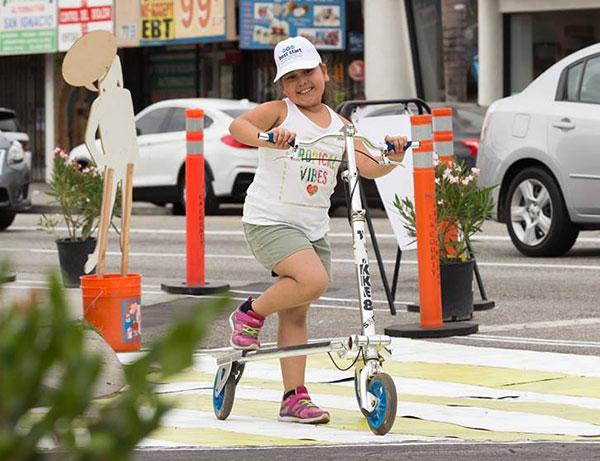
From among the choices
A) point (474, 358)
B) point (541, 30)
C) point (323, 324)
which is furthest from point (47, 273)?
point (541, 30)

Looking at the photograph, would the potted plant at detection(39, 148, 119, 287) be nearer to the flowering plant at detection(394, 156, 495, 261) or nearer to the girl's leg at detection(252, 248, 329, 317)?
the flowering plant at detection(394, 156, 495, 261)

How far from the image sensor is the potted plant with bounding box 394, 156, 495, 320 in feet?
32.6

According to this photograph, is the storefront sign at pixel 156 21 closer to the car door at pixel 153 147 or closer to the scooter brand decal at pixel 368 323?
the car door at pixel 153 147

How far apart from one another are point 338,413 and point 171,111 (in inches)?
686

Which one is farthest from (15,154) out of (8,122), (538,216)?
(538,216)

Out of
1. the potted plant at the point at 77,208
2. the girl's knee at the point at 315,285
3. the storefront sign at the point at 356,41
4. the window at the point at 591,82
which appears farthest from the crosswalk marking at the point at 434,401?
the storefront sign at the point at 356,41

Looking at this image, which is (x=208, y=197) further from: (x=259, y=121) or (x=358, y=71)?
(x=259, y=121)

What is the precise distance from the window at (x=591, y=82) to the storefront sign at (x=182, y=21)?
18.6 meters

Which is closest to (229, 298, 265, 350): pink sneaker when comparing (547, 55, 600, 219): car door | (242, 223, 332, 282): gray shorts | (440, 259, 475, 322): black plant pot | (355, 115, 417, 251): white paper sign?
(242, 223, 332, 282): gray shorts

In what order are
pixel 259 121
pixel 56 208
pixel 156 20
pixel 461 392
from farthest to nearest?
pixel 156 20
pixel 56 208
pixel 461 392
pixel 259 121

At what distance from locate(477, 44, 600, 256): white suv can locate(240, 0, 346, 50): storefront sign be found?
16.8 meters

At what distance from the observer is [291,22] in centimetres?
3095

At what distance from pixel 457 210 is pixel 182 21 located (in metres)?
23.5

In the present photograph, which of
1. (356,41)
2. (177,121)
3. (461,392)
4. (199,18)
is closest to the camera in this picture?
(461,392)
